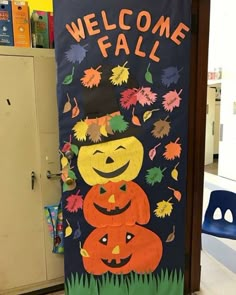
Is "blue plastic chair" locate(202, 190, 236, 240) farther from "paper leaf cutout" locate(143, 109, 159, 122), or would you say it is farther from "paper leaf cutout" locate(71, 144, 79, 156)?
"paper leaf cutout" locate(71, 144, 79, 156)

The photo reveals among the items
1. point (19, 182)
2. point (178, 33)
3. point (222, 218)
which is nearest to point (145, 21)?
point (178, 33)

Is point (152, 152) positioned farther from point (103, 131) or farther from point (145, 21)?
point (145, 21)

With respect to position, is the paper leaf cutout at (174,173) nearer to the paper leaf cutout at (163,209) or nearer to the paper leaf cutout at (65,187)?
the paper leaf cutout at (163,209)

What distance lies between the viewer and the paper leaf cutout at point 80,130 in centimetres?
166

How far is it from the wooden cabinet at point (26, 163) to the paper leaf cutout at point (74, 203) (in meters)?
0.36

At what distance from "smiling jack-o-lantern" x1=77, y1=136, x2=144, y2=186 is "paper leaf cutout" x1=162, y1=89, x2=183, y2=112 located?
0.30m

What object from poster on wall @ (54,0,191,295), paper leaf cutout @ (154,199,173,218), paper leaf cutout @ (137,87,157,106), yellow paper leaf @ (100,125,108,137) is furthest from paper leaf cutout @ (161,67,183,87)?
paper leaf cutout @ (154,199,173,218)

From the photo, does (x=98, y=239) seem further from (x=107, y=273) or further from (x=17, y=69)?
(x=17, y=69)

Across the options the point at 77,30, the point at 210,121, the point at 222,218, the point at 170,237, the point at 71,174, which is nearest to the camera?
the point at 77,30

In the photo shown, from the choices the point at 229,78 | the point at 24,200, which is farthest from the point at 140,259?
the point at 229,78

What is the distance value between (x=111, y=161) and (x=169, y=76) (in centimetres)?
66

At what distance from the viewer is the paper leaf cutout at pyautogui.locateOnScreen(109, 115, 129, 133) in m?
1.69

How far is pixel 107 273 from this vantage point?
1815 millimetres

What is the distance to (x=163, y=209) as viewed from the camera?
186cm
